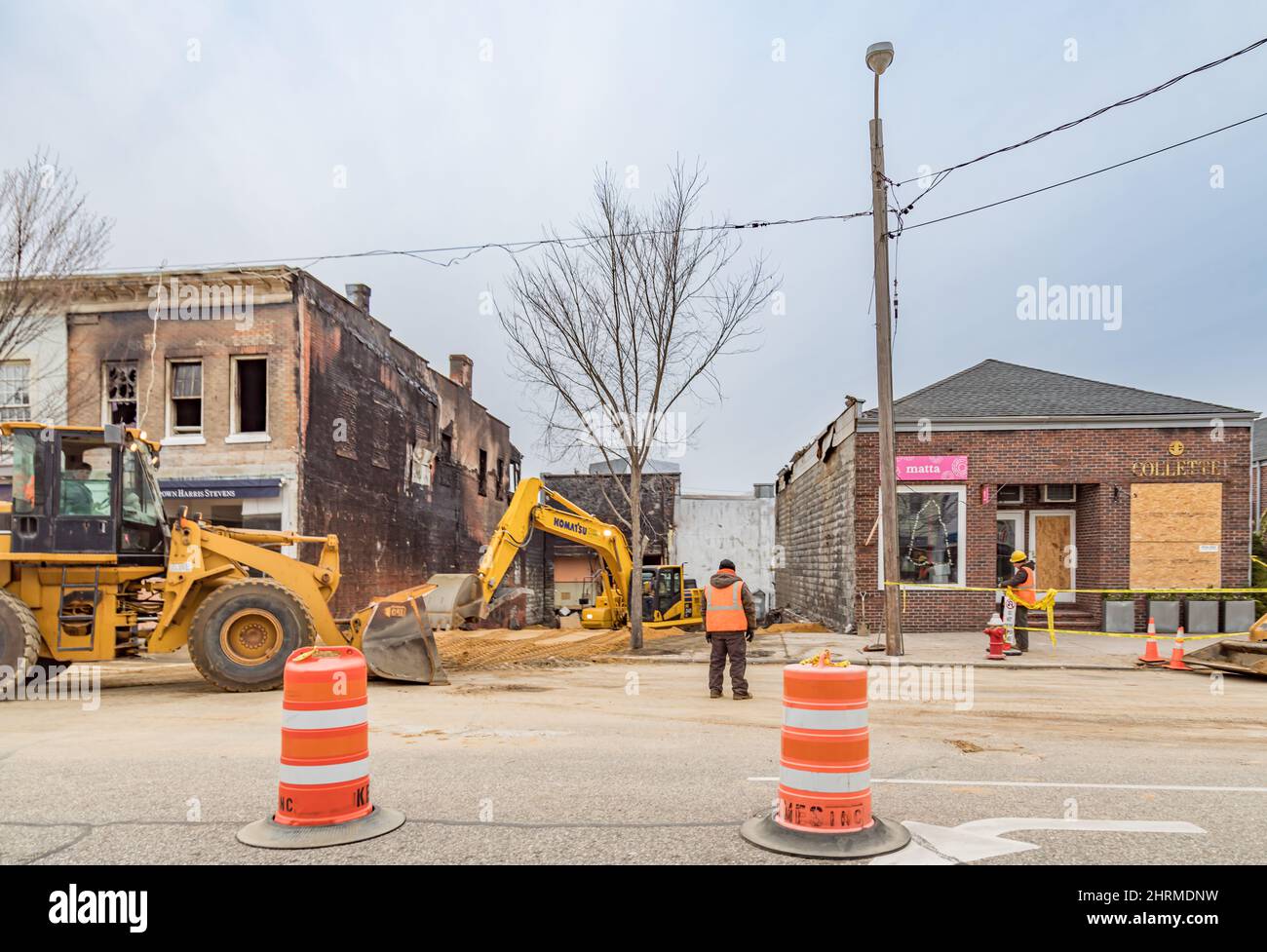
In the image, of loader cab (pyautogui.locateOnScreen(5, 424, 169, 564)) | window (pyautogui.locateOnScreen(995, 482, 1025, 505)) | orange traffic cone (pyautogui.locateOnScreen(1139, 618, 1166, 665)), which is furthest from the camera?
window (pyautogui.locateOnScreen(995, 482, 1025, 505))

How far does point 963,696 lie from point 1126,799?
495 centimetres

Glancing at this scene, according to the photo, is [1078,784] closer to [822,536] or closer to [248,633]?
[248,633]

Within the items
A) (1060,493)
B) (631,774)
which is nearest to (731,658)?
(631,774)

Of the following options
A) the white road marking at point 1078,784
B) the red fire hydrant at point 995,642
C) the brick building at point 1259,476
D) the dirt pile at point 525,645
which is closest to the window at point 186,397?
the dirt pile at point 525,645

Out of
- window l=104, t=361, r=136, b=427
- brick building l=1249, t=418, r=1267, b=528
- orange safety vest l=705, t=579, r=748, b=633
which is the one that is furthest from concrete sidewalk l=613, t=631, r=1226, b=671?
brick building l=1249, t=418, r=1267, b=528

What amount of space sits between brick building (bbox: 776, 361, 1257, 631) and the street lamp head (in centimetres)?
705

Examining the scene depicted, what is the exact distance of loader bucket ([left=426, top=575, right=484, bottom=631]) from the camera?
786 inches

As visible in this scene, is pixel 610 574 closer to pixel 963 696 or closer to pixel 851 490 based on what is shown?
pixel 851 490

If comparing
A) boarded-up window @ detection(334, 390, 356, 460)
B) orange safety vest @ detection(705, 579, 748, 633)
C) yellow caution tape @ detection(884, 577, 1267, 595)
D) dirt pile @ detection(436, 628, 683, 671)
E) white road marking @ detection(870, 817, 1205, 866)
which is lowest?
dirt pile @ detection(436, 628, 683, 671)

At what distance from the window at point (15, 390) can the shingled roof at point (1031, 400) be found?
61.8 feet

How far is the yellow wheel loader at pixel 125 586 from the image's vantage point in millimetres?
10703

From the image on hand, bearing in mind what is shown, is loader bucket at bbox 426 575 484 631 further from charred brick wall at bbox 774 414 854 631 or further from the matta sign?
the matta sign

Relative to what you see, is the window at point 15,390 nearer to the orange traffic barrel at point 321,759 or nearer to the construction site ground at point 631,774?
the construction site ground at point 631,774

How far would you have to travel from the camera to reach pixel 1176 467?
18625 mm
